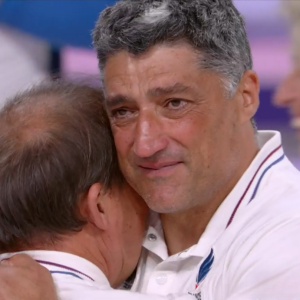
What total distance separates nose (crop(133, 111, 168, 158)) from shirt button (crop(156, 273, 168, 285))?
324mm

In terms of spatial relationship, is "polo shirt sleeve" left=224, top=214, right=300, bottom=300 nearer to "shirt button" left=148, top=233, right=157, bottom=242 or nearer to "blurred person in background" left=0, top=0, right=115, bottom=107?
"shirt button" left=148, top=233, right=157, bottom=242

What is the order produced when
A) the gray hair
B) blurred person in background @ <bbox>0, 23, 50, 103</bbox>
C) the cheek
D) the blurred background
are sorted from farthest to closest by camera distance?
blurred person in background @ <bbox>0, 23, 50, 103</bbox> < the blurred background < the cheek < the gray hair

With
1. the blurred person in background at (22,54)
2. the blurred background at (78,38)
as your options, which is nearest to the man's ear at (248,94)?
the blurred background at (78,38)

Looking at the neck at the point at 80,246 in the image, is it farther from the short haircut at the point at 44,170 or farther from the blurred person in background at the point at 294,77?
the blurred person in background at the point at 294,77

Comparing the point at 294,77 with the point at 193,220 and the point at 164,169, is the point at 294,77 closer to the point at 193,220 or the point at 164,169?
the point at 164,169

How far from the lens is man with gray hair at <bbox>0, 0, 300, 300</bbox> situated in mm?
1459

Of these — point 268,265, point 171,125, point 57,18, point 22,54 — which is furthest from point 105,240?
point 22,54

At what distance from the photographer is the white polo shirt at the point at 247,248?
→ 1289 mm

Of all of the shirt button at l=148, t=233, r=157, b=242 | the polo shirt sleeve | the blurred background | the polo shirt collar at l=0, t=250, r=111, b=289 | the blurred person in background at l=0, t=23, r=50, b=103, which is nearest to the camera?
the polo shirt sleeve

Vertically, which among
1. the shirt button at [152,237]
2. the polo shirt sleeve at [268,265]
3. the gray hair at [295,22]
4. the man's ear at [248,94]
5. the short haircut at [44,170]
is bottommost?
the shirt button at [152,237]

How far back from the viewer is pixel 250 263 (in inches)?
52.5

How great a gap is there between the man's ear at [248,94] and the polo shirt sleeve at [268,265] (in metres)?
0.32

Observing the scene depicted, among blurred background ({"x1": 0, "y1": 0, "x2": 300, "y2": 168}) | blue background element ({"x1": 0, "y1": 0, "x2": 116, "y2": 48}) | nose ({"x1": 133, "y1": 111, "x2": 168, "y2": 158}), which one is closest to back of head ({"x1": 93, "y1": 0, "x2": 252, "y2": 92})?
nose ({"x1": 133, "y1": 111, "x2": 168, "y2": 158})

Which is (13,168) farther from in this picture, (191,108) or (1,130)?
(191,108)
